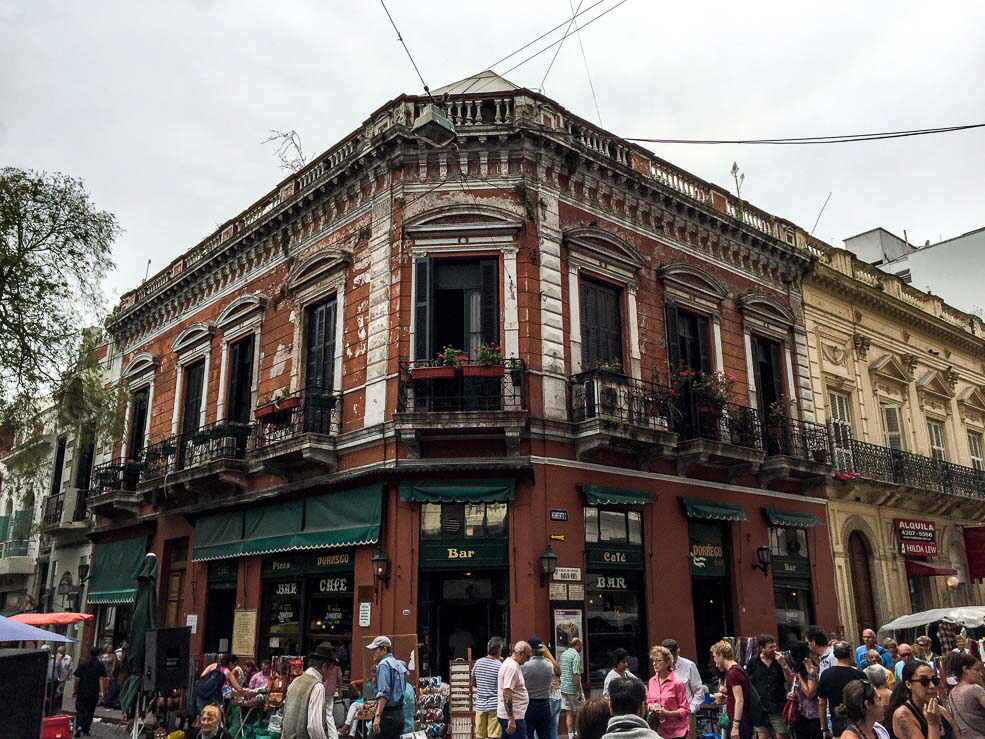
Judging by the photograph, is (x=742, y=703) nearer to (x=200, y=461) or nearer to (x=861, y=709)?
(x=861, y=709)

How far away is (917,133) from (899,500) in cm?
1451

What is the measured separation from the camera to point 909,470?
22031 mm

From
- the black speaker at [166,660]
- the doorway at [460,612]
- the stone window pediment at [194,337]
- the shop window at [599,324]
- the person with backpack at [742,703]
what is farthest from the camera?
the stone window pediment at [194,337]

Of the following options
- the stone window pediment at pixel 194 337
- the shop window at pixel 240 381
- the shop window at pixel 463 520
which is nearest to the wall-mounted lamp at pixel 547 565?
the shop window at pixel 463 520

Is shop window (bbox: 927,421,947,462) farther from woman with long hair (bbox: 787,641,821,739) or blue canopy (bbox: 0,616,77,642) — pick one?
blue canopy (bbox: 0,616,77,642)

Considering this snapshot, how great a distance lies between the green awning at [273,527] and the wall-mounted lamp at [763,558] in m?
9.51

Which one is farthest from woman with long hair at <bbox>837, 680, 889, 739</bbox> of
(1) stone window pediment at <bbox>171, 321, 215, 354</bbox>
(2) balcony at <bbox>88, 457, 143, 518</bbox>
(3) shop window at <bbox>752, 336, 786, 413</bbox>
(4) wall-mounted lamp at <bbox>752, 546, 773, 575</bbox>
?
(2) balcony at <bbox>88, 457, 143, 518</bbox>

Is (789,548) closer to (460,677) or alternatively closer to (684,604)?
(684,604)

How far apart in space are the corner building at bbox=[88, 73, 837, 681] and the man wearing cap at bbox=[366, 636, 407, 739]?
311cm

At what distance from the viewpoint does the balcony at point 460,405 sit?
1377 centimetres

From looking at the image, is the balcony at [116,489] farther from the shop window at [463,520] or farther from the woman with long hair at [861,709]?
the woman with long hair at [861,709]

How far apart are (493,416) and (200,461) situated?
8231mm

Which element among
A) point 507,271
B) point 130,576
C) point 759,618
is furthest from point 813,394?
point 130,576

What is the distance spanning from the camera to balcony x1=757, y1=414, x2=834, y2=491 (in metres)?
17.8
